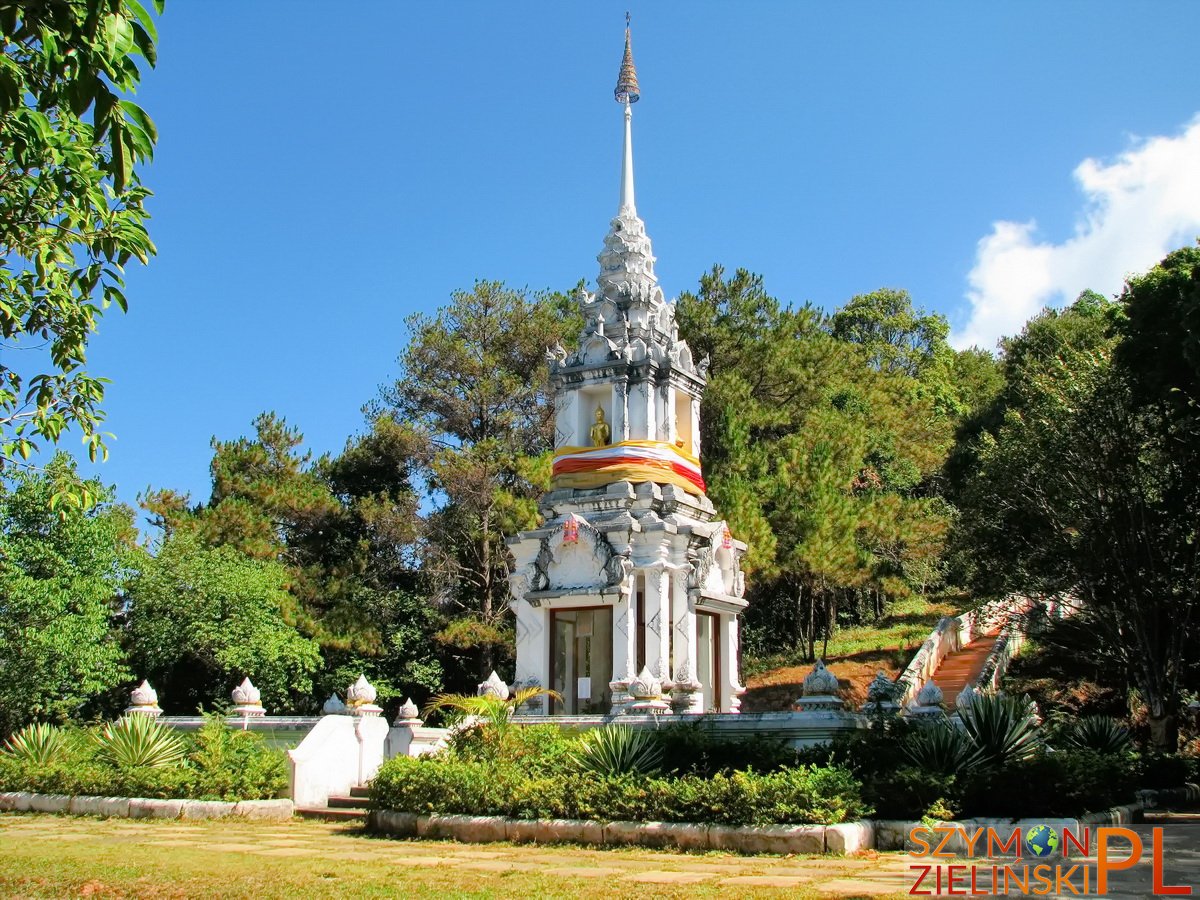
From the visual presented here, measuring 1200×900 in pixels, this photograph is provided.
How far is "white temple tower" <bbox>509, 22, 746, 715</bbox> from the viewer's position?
21.5 meters

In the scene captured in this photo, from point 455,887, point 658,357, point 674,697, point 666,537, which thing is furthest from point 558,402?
point 455,887

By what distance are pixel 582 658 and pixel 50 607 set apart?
1208 centimetres

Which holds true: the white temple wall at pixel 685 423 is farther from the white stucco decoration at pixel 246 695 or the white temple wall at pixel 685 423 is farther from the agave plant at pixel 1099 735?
the white stucco decoration at pixel 246 695

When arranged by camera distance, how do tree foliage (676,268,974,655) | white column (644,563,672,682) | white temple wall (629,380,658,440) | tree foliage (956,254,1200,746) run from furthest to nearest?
tree foliage (676,268,974,655)
white temple wall (629,380,658,440)
white column (644,563,672,682)
tree foliage (956,254,1200,746)

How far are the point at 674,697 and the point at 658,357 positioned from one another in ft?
26.2

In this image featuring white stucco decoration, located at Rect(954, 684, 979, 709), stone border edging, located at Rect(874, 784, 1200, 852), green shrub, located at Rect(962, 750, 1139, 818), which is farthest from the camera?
white stucco decoration, located at Rect(954, 684, 979, 709)

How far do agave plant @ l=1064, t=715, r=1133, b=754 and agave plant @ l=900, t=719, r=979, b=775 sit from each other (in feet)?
15.8

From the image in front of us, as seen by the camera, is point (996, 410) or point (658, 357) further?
point (996, 410)

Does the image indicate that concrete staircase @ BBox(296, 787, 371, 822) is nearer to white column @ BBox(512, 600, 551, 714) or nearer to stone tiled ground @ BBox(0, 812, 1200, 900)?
stone tiled ground @ BBox(0, 812, 1200, 900)

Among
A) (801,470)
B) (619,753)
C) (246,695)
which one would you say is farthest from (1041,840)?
(801,470)

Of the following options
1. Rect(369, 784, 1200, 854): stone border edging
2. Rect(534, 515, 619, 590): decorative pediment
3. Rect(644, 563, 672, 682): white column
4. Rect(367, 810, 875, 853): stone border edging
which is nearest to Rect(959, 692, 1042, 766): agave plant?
Rect(369, 784, 1200, 854): stone border edging

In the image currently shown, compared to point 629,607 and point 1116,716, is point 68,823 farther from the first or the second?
point 1116,716

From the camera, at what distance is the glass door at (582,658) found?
22391mm

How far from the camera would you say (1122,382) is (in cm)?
2155
